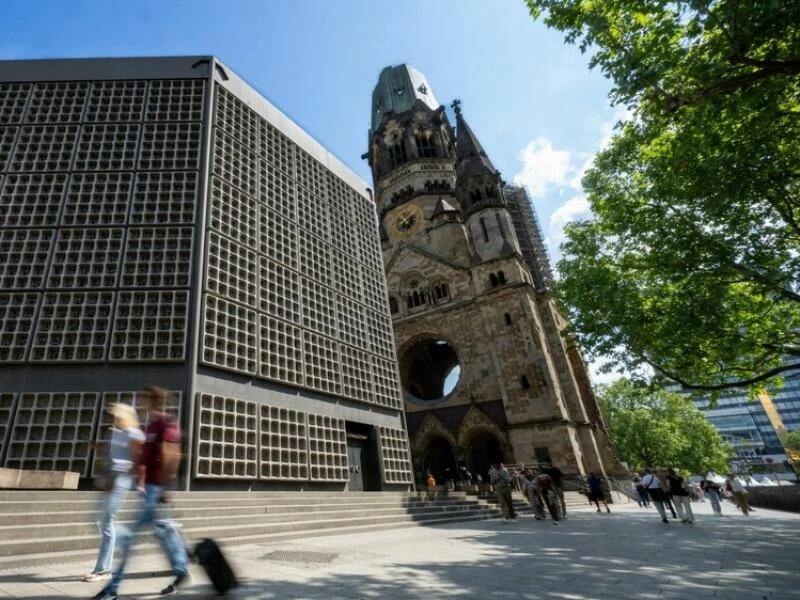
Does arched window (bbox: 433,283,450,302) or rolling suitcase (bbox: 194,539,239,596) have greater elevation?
arched window (bbox: 433,283,450,302)

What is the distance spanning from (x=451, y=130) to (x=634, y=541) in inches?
1927

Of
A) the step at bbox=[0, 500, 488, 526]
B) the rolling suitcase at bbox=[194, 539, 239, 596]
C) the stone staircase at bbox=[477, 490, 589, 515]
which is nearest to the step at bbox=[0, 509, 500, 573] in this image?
the step at bbox=[0, 500, 488, 526]

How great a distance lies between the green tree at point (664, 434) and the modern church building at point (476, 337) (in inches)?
688

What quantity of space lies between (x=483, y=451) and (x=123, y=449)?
28039 mm

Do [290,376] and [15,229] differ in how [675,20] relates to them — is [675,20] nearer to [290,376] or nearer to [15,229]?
[290,376]

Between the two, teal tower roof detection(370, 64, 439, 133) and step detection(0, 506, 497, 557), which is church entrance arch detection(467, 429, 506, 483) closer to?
step detection(0, 506, 497, 557)

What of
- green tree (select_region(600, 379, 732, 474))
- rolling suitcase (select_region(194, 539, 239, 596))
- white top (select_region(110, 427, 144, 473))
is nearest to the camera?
rolling suitcase (select_region(194, 539, 239, 596))

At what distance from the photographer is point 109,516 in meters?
4.12

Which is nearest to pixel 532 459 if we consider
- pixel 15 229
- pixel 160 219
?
pixel 160 219

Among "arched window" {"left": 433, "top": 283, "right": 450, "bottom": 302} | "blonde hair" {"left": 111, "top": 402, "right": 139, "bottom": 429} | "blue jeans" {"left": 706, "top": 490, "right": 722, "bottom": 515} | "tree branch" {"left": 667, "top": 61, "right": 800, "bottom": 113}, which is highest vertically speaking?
"arched window" {"left": 433, "top": 283, "right": 450, "bottom": 302}

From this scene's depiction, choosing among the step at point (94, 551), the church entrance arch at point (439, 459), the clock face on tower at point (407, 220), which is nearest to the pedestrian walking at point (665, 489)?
the step at point (94, 551)

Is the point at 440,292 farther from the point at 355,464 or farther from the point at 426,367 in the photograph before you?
the point at 355,464

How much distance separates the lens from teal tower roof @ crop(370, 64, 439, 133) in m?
51.8

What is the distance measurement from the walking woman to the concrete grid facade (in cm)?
717
